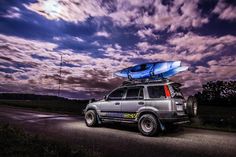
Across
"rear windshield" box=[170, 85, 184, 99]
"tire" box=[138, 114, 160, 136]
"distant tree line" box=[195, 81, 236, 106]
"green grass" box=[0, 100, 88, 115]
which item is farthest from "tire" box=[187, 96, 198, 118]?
"distant tree line" box=[195, 81, 236, 106]

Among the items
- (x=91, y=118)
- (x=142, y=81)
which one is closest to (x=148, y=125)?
(x=142, y=81)

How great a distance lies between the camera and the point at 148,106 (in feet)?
27.8

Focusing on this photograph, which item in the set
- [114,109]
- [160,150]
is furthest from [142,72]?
[160,150]

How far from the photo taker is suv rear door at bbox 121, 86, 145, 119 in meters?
8.91

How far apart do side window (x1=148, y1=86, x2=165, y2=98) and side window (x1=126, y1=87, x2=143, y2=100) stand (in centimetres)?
43

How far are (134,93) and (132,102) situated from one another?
42cm

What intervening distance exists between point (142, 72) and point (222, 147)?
13.8 feet

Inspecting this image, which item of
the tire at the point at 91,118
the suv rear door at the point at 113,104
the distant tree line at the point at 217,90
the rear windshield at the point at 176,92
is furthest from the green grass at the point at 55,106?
the distant tree line at the point at 217,90

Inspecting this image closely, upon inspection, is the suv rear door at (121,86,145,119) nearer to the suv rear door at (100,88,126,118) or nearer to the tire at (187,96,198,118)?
the suv rear door at (100,88,126,118)

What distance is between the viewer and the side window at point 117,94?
9.80 metres

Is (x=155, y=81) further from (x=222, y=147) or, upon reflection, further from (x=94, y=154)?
(x=94, y=154)

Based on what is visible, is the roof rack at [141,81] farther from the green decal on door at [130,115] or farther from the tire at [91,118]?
the tire at [91,118]

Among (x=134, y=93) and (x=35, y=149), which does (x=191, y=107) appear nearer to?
(x=134, y=93)

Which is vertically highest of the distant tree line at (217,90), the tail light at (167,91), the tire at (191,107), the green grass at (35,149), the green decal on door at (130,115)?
the distant tree line at (217,90)
